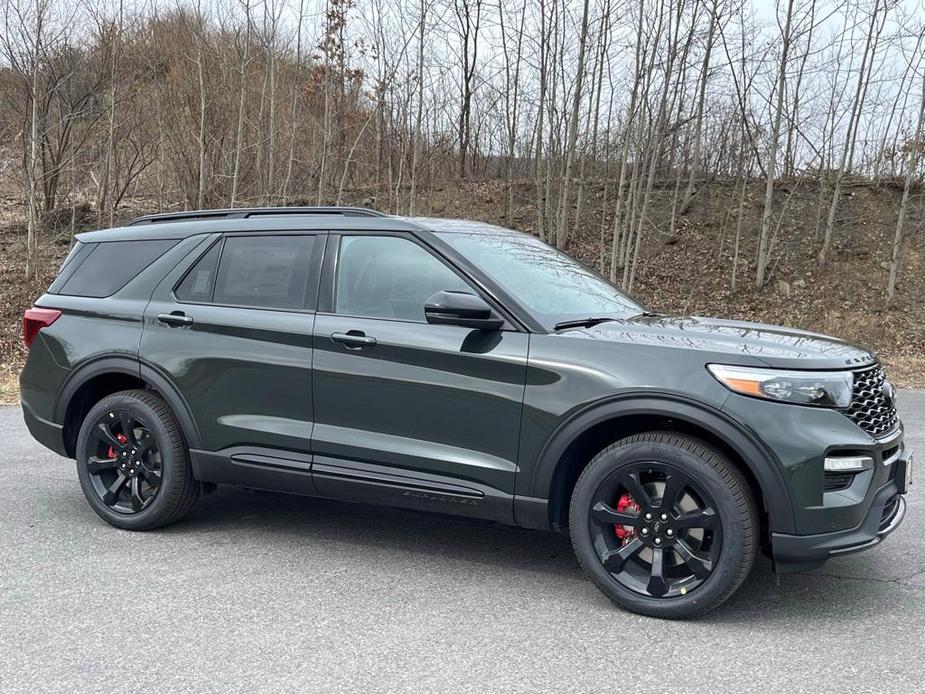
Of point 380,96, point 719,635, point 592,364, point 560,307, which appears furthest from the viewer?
point 380,96

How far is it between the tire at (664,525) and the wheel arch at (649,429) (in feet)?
0.27

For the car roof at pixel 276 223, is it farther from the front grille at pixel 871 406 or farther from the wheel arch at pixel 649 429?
A: the front grille at pixel 871 406

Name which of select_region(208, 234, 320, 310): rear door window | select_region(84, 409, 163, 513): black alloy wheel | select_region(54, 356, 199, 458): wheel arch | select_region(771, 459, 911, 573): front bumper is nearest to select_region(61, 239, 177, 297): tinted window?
select_region(208, 234, 320, 310): rear door window

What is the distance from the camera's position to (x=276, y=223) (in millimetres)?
4508

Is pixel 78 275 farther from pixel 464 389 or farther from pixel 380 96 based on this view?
pixel 380 96

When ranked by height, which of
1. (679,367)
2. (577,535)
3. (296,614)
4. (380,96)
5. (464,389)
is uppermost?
(380,96)

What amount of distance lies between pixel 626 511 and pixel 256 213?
2.71m

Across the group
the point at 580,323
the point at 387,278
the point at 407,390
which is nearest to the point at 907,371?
the point at 580,323

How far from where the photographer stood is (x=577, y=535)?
358 centimetres

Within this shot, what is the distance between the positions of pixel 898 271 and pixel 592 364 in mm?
17094

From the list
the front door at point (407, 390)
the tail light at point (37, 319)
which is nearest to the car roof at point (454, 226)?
the front door at point (407, 390)

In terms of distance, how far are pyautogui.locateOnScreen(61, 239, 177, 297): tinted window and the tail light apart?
0.16 m

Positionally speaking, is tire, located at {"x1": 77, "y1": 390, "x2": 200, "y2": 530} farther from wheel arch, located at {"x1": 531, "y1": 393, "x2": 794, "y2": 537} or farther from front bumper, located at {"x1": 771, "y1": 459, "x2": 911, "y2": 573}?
front bumper, located at {"x1": 771, "y1": 459, "x2": 911, "y2": 573}

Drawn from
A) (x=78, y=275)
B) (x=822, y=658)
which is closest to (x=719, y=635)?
(x=822, y=658)
